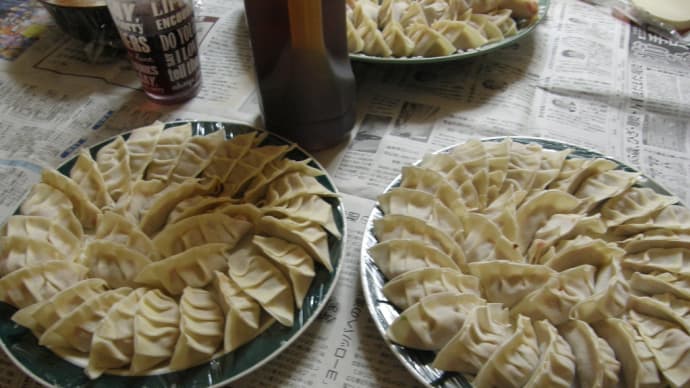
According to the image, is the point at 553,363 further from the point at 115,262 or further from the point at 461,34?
the point at 461,34

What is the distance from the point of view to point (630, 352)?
19.6 inches

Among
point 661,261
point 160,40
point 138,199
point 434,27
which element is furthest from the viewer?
point 434,27

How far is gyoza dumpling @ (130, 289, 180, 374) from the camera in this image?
0.52 meters

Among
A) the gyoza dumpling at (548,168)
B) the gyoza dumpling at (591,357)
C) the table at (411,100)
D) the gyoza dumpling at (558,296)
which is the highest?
the gyoza dumpling at (548,168)

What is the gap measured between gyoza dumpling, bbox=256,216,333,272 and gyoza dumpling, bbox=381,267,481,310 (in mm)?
102

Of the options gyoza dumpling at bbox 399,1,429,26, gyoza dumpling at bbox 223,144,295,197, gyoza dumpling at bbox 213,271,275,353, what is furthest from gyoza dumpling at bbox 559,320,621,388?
gyoza dumpling at bbox 399,1,429,26

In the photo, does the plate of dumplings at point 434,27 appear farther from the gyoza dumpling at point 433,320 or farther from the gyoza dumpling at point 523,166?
the gyoza dumpling at point 433,320

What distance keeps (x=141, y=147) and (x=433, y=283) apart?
48 centimetres

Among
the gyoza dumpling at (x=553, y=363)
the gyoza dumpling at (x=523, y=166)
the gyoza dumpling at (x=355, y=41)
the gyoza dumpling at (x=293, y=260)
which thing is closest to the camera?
the gyoza dumpling at (x=553, y=363)

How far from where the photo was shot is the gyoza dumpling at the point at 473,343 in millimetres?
509

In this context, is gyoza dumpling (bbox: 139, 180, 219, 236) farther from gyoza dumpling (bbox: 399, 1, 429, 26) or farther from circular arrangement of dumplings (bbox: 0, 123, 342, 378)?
gyoza dumpling (bbox: 399, 1, 429, 26)

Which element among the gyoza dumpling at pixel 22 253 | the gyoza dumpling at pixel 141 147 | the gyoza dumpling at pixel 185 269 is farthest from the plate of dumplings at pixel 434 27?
the gyoza dumpling at pixel 22 253

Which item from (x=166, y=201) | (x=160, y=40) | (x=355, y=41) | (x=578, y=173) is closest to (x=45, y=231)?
(x=166, y=201)

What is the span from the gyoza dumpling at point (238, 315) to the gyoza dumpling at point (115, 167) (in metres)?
0.23
